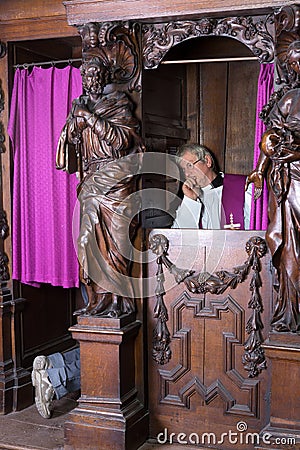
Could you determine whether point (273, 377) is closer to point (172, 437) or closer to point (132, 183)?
point (172, 437)

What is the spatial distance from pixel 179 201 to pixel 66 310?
1383 millimetres

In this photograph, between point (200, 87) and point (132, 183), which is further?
point (200, 87)

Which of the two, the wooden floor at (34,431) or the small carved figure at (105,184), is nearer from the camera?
the small carved figure at (105,184)

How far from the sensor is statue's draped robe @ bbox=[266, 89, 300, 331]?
9.98ft

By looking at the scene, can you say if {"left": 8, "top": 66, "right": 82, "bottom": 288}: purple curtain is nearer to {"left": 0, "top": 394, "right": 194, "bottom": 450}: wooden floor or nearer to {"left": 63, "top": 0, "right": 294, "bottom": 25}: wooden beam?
{"left": 63, "top": 0, "right": 294, "bottom": 25}: wooden beam

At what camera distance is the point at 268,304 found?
3.36m

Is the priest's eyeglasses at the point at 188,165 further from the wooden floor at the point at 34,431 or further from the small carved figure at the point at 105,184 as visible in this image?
the wooden floor at the point at 34,431

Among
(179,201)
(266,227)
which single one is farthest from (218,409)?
(179,201)

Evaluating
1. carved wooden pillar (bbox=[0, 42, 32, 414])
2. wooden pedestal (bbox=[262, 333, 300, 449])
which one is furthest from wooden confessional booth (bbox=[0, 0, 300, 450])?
carved wooden pillar (bbox=[0, 42, 32, 414])

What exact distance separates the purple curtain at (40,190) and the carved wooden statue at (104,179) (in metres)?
0.60

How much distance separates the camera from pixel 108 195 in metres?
3.40

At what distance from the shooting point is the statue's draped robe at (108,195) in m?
3.37
